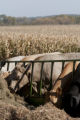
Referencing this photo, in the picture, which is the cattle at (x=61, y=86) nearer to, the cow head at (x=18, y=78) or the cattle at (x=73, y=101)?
the cattle at (x=73, y=101)

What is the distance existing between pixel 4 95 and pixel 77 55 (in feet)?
11.7

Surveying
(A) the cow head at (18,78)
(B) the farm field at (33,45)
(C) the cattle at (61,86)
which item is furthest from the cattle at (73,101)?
(B) the farm field at (33,45)

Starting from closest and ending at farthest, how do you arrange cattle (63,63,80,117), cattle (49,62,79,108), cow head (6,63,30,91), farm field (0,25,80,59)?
cattle (63,63,80,117), cattle (49,62,79,108), cow head (6,63,30,91), farm field (0,25,80,59)

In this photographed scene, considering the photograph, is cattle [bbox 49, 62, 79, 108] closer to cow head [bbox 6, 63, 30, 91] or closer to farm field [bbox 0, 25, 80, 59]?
cow head [bbox 6, 63, 30, 91]

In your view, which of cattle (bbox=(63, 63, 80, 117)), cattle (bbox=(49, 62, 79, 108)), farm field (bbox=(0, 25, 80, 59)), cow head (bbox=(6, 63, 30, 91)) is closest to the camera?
cattle (bbox=(63, 63, 80, 117))

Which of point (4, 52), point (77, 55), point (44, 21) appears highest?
point (77, 55)

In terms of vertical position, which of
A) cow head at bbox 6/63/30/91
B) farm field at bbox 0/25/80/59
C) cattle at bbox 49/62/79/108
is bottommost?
farm field at bbox 0/25/80/59

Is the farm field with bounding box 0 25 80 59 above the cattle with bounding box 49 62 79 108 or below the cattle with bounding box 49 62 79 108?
below

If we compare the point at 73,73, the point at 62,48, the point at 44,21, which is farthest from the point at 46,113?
the point at 44,21

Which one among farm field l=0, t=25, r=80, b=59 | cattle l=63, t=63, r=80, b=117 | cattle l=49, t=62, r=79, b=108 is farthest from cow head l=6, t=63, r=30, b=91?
farm field l=0, t=25, r=80, b=59

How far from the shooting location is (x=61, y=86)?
21.6 feet

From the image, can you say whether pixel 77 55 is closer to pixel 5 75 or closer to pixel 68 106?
pixel 5 75

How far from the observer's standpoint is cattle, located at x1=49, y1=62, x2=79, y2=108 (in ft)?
20.6

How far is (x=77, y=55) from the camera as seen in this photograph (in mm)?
9312
